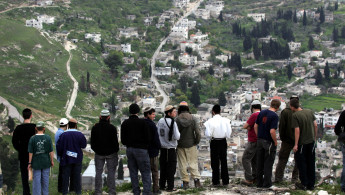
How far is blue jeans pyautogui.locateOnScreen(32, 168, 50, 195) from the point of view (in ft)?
32.4

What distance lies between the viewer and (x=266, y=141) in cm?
1048

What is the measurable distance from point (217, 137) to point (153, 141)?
1399mm

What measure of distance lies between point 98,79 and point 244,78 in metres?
19.4

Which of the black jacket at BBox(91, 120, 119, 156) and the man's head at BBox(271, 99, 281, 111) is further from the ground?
the man's head at BBox(271, 99, 281, 111)

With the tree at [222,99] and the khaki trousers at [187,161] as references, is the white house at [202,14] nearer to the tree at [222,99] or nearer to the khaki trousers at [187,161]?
the tree at [222,99]

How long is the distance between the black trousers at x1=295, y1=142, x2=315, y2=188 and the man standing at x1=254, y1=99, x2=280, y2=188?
489mm

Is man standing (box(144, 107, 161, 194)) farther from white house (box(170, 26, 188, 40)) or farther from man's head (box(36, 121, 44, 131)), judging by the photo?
white house (box(170, 26, 188, 40))

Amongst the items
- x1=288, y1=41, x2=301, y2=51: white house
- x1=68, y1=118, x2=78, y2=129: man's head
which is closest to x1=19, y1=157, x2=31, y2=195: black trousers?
x1=68, y1=118, x2=78, y2=129: man's head

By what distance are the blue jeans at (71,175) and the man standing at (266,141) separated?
337 centimetres

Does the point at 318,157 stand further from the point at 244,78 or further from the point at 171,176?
the point at 171,176

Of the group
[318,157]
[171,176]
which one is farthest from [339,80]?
[171,176]

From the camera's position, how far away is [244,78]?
222ft

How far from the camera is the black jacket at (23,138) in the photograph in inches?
399

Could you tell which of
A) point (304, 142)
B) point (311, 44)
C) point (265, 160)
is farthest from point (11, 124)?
point (311, 44)
